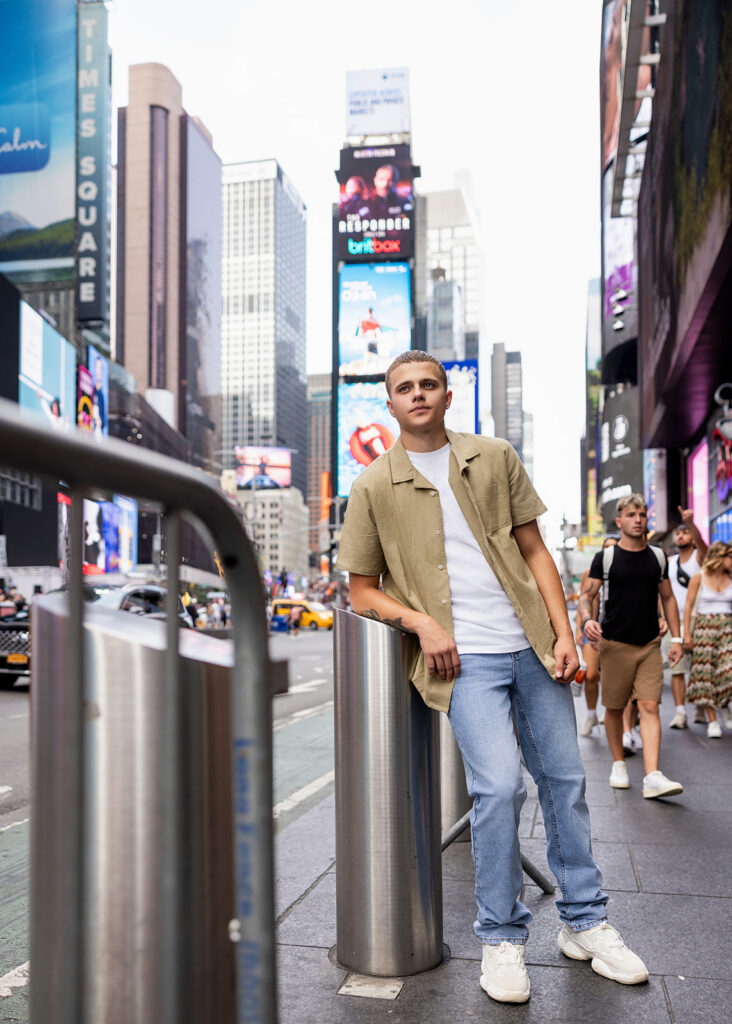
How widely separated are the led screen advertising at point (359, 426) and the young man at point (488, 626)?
4635 centimetres

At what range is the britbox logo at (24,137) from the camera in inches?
1561

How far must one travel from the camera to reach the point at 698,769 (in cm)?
725

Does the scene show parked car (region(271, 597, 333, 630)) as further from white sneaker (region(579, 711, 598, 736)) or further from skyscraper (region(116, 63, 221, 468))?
skyscraper (region(116, 63, 221, 468))

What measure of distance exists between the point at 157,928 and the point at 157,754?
0.73 feet

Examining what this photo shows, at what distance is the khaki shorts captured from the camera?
6.32 metres

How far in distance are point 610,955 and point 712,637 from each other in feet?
21.6

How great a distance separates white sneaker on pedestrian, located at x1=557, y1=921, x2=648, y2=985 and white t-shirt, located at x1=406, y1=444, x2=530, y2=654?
0.98 meters

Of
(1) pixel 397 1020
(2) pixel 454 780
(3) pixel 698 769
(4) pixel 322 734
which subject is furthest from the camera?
(4) pixel 322 734

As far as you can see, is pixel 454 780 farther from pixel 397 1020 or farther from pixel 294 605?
pixel 294 605

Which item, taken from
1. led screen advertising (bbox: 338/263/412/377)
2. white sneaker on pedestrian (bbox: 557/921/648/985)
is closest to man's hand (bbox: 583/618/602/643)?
white sneaker on pedestrian (bbox: 557/921/648/985)

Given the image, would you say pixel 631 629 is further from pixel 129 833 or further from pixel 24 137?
pixel 24 137

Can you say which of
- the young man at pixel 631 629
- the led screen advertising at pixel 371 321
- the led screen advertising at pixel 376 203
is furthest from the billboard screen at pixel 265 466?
the young man at pixel 631 629

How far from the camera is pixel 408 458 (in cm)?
337

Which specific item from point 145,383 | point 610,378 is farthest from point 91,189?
point 145,383
